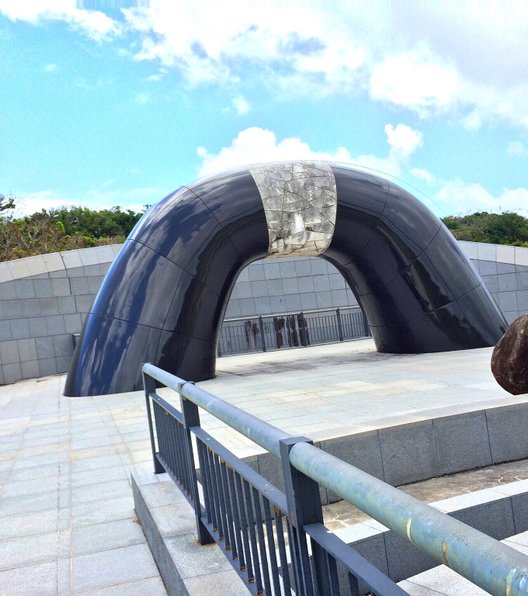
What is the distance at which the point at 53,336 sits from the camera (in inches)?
621

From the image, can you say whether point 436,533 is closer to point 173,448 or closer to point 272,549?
point 272,549

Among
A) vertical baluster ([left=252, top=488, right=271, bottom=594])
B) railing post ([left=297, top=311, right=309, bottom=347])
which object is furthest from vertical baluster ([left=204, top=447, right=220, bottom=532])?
railing post ([left=297, top=311, right=309, bottom=347])

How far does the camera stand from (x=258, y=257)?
36.8ft

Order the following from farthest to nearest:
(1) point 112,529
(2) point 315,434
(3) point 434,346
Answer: (3) point 434,346
(2) point 315,434
(1) point 112,529

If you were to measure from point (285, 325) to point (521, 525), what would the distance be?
14.4 metres

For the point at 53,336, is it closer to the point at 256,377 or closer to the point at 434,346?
the point at 256,377

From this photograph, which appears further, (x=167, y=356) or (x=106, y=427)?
(x=167, y=356)

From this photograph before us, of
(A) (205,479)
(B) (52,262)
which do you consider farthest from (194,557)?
(B) (52,262)

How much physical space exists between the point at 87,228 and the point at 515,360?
40.5 meters

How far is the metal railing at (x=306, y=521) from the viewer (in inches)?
35.4

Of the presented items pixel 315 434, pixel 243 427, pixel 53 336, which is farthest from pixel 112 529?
pixel 53 336

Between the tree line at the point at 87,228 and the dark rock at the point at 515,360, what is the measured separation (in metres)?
27.3

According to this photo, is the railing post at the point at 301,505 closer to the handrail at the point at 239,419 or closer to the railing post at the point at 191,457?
the handrail at the point at 239,419

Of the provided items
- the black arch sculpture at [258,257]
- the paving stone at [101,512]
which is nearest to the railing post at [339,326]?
the black arch sculpture at [258,257]
